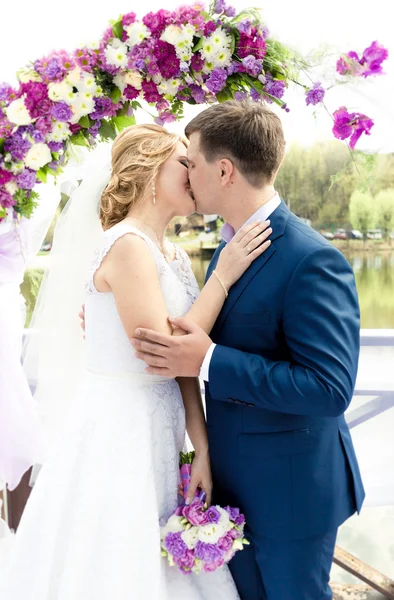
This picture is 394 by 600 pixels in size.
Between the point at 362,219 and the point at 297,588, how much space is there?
3.83 m

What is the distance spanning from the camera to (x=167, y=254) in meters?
2.04

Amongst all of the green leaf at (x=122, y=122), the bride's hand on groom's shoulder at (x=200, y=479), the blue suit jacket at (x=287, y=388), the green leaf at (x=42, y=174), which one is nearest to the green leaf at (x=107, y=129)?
the green leaf at (x=122, y=122)

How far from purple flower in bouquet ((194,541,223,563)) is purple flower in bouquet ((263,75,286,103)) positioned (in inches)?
55.2

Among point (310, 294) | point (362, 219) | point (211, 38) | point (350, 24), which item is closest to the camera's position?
point (310, 294)

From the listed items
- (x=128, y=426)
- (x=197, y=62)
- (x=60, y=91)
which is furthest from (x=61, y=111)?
(x=128, y=426)

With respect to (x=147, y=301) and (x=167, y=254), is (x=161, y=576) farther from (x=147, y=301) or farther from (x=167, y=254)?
(x=167, y=254)

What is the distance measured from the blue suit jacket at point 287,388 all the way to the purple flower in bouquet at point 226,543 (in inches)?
3.9

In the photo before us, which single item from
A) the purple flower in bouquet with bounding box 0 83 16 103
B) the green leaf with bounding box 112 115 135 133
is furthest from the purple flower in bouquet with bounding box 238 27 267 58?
the purple flower in bouquet with bounding box 0 83 16 103

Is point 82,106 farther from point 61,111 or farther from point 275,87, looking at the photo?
point 275,87

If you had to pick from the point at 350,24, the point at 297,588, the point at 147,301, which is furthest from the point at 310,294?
the point at 350,24

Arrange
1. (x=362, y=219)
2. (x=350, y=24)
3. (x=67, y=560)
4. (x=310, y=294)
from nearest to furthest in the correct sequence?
(x=310, y=294) < (x=67, y=560) < (x=350, y=24) < (x=362, y=219)

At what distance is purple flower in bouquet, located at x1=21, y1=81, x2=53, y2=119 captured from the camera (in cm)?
207

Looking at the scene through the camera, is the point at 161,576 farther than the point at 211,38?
No

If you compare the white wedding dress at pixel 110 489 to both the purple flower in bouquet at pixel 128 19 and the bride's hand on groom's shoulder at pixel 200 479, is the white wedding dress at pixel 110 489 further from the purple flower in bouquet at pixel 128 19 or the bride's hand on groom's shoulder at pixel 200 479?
the purple flower in bouquet at pixel 128 19
